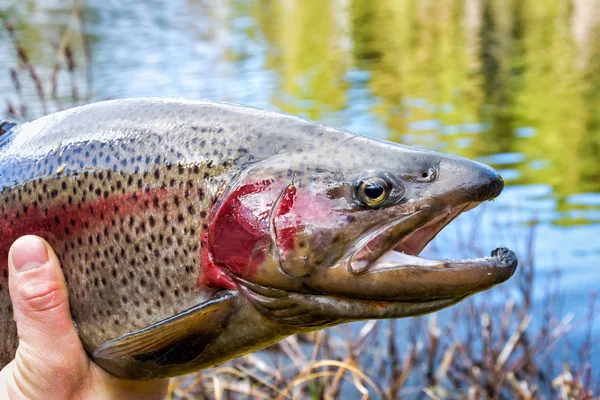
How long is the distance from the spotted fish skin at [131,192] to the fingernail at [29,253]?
0.06m

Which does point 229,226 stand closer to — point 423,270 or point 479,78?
point 423,270

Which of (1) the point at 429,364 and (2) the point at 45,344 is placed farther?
(1) the point at 429,364

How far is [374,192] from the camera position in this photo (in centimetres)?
229

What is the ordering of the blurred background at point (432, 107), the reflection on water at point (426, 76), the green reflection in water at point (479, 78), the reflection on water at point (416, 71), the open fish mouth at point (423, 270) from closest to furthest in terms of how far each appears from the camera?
the open fish mouth at point (423, 270) → the blurred background at point (432, 107) → the reflection on water at point (426, 76) → the green reflection in water at point (479, 78) → the reflection on water at point (416, 71)

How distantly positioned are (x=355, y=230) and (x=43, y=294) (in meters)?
1.25

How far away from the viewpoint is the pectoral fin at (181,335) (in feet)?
7.52

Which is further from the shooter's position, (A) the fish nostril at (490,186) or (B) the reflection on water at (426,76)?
(B) the reflection on water at (426,76)

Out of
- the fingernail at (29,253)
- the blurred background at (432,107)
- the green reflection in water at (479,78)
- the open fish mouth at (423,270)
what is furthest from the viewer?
the green reflection in water at (479,78)

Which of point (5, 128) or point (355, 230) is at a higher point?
point (5, 128)

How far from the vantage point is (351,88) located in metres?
23.6

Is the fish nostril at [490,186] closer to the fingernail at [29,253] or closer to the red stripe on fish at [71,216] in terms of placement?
the red stripe on fish at [71,216]

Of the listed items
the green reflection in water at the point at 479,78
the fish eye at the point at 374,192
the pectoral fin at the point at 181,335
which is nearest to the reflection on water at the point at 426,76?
the green reflection in water at the point at 479,78

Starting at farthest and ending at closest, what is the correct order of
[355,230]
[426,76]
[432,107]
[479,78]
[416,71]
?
[416,71]
[426,76]
[479,78]
[432,107]
[355,230]

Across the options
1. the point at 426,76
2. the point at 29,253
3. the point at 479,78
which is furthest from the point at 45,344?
the point at 426,76
